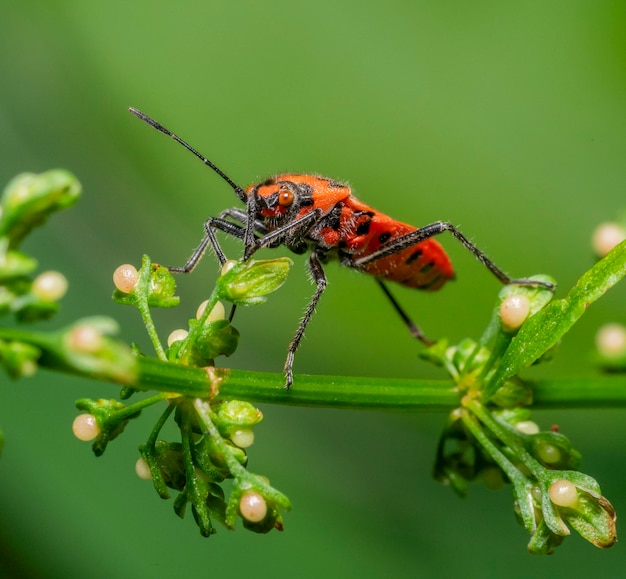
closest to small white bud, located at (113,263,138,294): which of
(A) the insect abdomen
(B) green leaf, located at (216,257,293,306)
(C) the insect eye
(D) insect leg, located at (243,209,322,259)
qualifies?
(B) green leaf, located at (216,257,293,306)

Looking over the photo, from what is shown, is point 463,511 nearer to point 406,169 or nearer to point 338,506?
point 338,506

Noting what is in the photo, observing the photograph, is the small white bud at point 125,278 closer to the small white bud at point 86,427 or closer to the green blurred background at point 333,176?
the small white bud at point 86,427

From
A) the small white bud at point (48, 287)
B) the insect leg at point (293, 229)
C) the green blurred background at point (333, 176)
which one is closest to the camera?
the small white bud at point (48, 287)

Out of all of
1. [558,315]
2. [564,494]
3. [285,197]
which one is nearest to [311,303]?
[285,197]

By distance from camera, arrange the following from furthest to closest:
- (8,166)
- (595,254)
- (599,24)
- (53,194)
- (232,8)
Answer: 1. (232,8)
2. (8,166)
3. (599,24)
4. (595,254)
5. (53,194)

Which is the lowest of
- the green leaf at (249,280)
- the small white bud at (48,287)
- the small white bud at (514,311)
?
the green leaf at (249,280)

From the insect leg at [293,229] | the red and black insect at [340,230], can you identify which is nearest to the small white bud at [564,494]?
the insect leg at [293,229]

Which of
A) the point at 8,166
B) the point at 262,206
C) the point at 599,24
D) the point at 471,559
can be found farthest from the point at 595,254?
the point at 8,166
